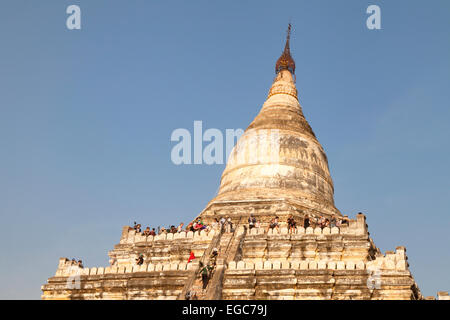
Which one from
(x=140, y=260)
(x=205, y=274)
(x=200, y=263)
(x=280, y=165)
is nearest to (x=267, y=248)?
(x=200, y=263)

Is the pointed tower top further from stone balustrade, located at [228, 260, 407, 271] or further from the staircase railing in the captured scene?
stone balustrade, located at [228, 260, 407, 271]

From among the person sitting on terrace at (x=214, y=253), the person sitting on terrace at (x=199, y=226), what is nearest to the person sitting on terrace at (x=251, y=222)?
the person sitting on terrace at (x=199, y=226)

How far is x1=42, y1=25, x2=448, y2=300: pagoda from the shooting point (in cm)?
2727

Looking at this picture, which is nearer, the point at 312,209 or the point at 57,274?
the point at 57,274

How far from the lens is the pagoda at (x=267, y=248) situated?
27266 mm

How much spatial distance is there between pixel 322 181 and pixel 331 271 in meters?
18.1

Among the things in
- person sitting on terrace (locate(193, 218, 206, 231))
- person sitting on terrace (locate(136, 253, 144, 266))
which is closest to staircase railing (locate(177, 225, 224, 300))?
person sitting on terrace (locate(193, 218, 206, 231))

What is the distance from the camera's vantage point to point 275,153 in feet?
148

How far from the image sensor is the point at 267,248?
33.8 metres

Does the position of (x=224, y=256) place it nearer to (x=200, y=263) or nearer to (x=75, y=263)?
(x=200, y=263)

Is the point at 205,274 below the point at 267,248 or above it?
below

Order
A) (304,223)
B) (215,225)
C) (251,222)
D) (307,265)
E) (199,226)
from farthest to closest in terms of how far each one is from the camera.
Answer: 1. (199,226)
2. (251,222)
3. (215,225)
4. (304,223)
5. (307,265)
